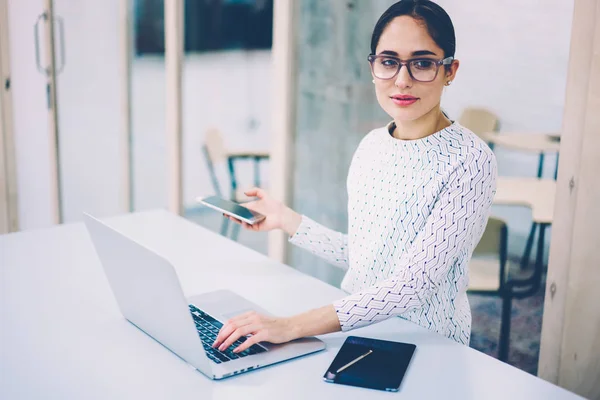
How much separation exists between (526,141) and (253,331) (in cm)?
108

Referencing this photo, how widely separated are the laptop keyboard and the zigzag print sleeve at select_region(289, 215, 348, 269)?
382 millimetres

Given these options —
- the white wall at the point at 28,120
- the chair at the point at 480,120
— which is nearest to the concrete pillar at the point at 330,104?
the chair at the point at 480,120

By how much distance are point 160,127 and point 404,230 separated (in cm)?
232

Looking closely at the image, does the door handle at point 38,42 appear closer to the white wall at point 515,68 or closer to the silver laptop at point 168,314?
the white wall at point 515,68

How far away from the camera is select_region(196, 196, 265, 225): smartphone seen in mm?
1655

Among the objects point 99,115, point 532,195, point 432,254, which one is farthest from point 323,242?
point 99,115

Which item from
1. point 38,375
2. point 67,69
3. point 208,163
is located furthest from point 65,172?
point 38,375

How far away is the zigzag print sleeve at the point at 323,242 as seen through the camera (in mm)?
1729

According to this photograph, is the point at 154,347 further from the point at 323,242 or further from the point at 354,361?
the point at 323,242

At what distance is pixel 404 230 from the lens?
1.50 m

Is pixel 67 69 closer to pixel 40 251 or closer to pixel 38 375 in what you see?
pixel 40 251

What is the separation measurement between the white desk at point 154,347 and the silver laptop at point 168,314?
2 centimetres

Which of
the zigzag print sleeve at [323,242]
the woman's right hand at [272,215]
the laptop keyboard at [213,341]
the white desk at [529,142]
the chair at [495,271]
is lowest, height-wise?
the chair at [495,271]

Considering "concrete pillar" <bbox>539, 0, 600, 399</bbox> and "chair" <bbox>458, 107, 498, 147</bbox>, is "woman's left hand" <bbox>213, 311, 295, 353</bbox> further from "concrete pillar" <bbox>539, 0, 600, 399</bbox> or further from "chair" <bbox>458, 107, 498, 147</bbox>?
"chair" <bbox>458, 107, 498, 147</bbox>
